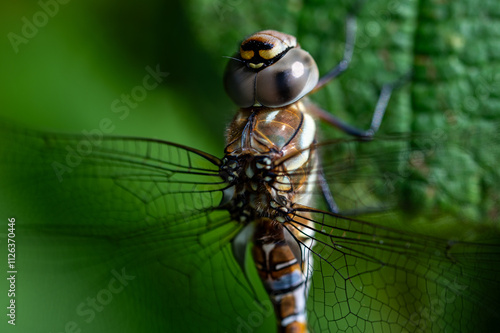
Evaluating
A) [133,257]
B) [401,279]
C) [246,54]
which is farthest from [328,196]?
[133,257]

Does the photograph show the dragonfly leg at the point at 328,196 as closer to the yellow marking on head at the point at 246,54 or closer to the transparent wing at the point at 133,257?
the transparent wing at the point at 133,257

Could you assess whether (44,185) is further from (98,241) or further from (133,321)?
(133,321)

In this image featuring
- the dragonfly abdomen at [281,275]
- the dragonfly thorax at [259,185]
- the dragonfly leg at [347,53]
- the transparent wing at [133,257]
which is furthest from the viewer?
the dragonfly leg at [347,53]

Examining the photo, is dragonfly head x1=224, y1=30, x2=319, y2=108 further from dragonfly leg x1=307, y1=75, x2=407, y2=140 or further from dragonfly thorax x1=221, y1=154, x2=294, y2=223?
dragonfly leg x1=307, y1=75, x2=407, y2=140

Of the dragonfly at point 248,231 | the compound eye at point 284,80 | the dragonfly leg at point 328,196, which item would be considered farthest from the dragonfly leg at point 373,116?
the compound eye at point 284,80

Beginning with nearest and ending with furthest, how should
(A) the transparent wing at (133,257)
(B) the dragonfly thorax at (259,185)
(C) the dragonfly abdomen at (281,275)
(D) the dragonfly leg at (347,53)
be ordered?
1. (B) the dragonfly thorax at (259,185)
2. (C) the dragonfly abdomen at (281,275)
3. (A) the transparent wing at (133,257)
4. (D) the dragonfly leg at (347,53)

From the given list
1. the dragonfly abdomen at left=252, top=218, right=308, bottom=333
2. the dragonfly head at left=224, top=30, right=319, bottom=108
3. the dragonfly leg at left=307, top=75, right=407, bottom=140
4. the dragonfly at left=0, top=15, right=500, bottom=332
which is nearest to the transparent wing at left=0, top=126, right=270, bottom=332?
the dragonfly at left=0, top=15, right=500, bottom=332

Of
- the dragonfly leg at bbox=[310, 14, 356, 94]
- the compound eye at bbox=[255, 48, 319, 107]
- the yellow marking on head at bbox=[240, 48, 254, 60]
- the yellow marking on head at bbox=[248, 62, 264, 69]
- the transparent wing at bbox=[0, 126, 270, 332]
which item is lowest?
the transparent wing at bbox=[0, 126, 270, 332]

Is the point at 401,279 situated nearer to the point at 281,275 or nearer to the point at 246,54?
the point at 281,275
